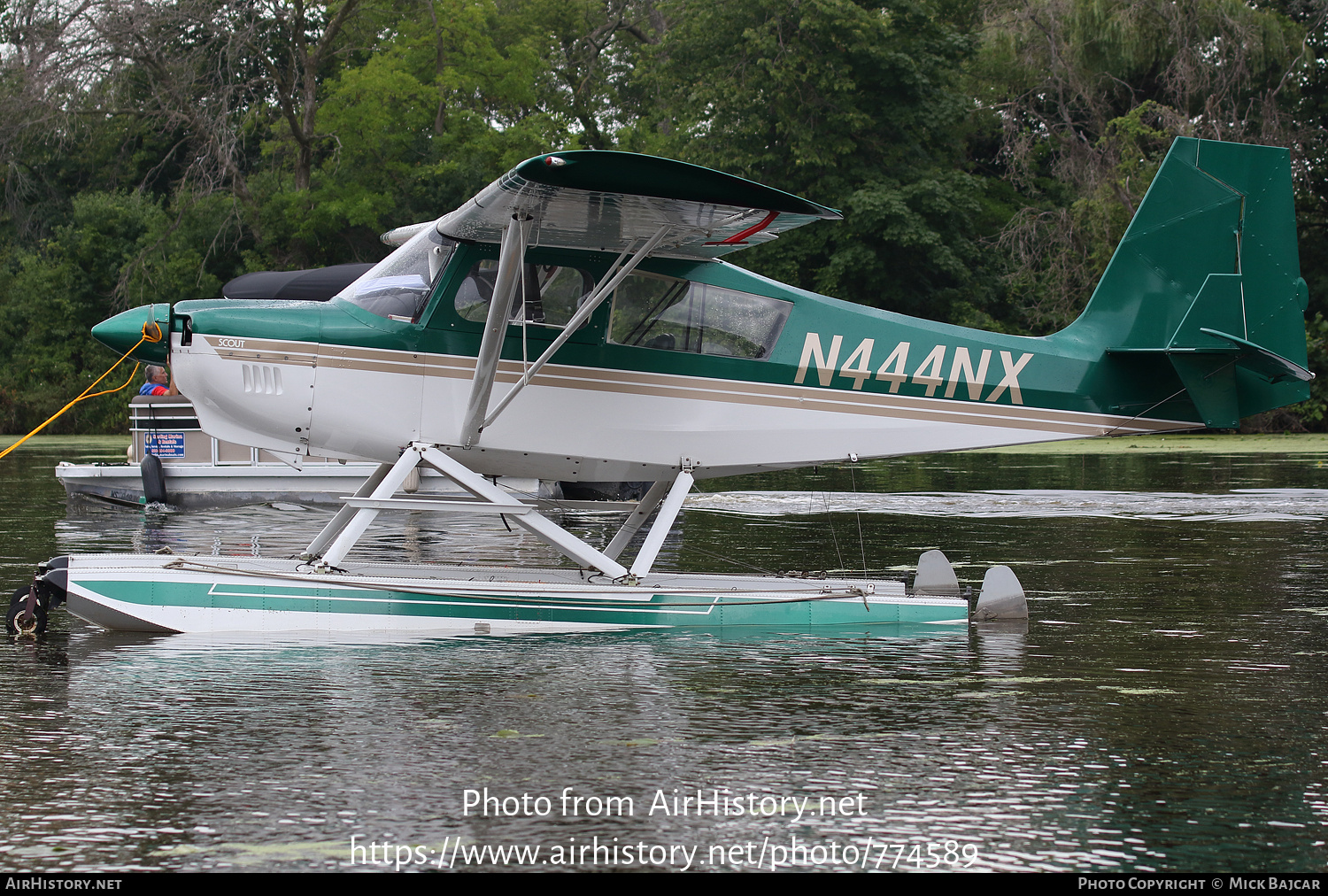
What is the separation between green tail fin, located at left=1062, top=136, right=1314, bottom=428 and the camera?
327 inches

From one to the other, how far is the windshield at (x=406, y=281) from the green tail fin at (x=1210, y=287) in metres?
4.31

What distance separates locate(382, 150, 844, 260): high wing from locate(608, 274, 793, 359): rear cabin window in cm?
24

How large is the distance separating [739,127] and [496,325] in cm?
3467

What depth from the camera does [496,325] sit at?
24.5 feet

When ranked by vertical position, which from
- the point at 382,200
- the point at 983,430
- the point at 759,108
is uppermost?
the point at 759,108

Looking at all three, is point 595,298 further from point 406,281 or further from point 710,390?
point 406,281

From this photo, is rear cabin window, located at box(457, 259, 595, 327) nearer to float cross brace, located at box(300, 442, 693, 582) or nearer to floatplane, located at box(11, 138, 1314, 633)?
floatplane, located at box(11, 138, 1314, 633)

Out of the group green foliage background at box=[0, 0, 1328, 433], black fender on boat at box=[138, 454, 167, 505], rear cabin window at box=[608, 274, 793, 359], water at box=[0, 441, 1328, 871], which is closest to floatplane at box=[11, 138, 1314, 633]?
rear cabin window at box=[608, 274, 793, 359]

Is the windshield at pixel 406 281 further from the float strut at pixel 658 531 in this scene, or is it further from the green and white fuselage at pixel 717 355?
the float strut at pixel 658 531

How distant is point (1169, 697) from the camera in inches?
226

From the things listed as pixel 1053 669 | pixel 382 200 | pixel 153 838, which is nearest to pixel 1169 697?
pixel 1053 669

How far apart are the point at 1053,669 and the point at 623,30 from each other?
50.5m

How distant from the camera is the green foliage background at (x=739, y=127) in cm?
3700
